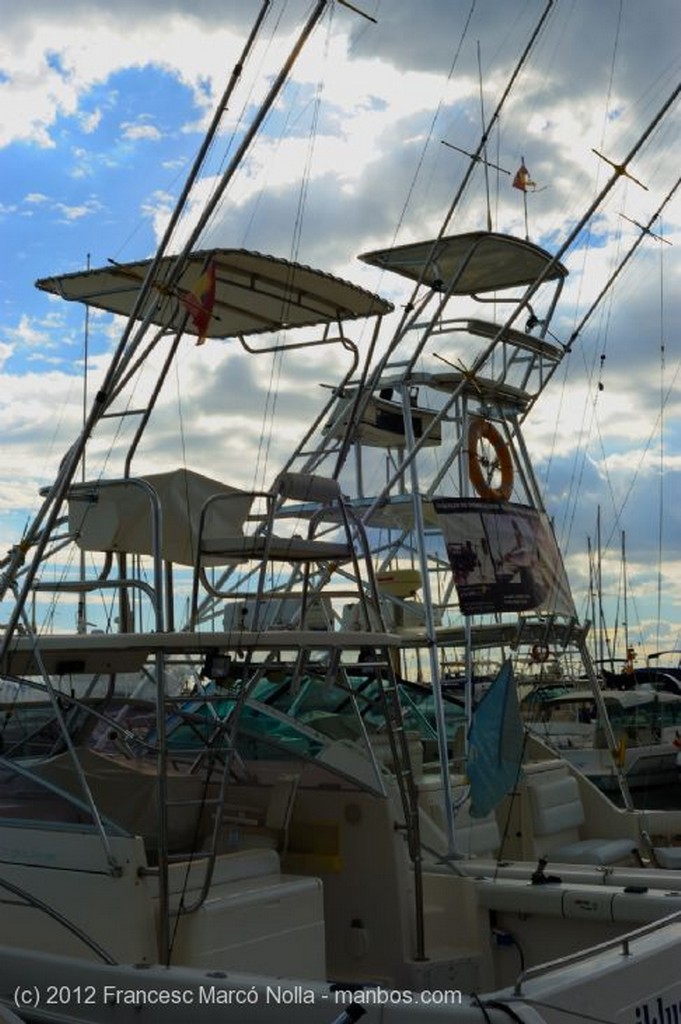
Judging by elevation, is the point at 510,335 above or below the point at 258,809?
above

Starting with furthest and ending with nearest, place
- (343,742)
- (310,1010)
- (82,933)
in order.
→ (343,742)
(82,933)
(310,1010)

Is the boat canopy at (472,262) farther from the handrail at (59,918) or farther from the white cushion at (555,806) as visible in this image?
the handrail at (59,918)

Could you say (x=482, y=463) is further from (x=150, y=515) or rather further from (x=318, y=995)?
(x=318, y=995)

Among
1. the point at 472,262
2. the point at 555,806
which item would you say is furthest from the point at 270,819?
the point at 472,262

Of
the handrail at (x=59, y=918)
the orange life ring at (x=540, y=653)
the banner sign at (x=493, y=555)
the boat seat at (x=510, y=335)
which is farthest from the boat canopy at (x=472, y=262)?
the handrail at (x=59, y=918)

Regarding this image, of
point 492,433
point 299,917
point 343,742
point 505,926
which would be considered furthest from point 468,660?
point 299,917

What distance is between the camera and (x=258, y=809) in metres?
6.70

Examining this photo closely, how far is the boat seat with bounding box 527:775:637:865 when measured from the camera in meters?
9.50

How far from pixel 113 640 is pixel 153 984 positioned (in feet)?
4.91

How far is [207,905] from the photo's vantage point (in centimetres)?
545

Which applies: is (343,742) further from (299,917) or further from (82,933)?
(82,933)

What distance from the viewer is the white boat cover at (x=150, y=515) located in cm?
675

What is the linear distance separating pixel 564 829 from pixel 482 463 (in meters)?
3.39

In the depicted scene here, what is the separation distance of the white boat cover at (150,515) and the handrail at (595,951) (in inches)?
109
